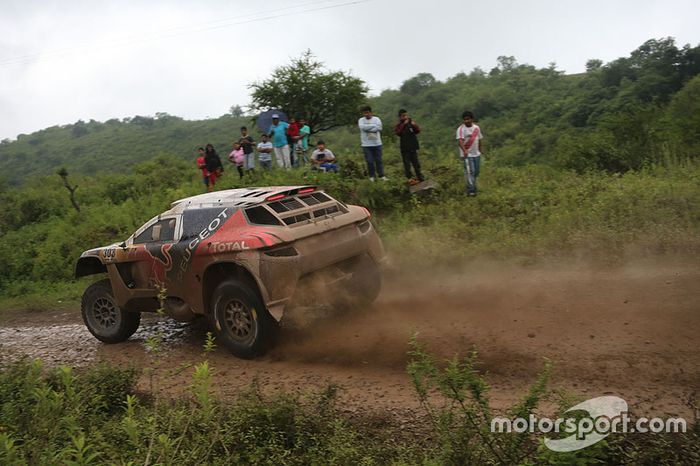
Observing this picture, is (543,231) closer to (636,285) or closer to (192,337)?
(636,285)

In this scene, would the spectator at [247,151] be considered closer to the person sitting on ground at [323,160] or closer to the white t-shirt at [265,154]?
the white t-shirt at [265,154]

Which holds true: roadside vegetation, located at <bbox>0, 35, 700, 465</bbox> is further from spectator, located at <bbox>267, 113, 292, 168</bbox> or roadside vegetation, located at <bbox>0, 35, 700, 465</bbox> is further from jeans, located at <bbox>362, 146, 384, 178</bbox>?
spectator, located at <bbox>267, 113, 292, 168</bbox>

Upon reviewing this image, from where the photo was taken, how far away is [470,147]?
11891 mm

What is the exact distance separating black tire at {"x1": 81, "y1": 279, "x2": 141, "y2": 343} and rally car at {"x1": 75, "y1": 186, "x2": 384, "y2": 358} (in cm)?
3

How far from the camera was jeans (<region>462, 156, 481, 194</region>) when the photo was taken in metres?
12.0

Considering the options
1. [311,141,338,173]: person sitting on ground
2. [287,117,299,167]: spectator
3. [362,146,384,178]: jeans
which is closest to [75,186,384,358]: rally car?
[362,146,384,178]: jeans

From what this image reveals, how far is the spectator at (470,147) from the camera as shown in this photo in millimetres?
11891

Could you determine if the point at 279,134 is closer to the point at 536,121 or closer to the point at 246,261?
the point at 246,261

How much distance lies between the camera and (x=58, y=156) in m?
54.9

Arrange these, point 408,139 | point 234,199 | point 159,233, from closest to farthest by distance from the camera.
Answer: point 234,199
point 159,233
point 408,139

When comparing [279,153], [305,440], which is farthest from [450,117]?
[305,440]

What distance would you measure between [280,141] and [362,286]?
853cm

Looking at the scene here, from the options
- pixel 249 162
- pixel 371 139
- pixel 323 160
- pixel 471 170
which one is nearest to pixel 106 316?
pixel 371 139

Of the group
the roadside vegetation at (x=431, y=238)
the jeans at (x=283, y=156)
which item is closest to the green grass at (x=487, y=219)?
the roadside vegetation at (x=431, y=238)
